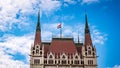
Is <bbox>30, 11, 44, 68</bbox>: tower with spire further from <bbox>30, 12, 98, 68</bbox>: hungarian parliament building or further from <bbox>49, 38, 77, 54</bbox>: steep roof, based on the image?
<bbox>49, 38, 77, 54</bbox>: steep roof

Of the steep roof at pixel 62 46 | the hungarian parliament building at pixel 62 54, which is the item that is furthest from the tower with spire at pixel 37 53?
the steep roof at pixel 62 46

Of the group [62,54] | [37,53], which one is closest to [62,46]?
[62,54]

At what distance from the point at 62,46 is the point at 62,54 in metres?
4.15

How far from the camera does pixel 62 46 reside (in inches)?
4181

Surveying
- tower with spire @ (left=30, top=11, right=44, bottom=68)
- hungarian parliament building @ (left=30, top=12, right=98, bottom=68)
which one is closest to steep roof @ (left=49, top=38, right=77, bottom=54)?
hungarian parliament building @ (left=30, top=12, right=98, bottom=68)

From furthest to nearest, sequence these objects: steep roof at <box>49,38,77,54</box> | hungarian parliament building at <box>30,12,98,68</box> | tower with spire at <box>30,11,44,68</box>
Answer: steep roof at <box>49,38,77,54</box> < hungarian parliament building at <box>30,12,98,68</box> < tower with spire at <box>30,11,44,68</box>

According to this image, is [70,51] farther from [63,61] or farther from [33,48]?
[33,48]

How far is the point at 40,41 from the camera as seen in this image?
105 m

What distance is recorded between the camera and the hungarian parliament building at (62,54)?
101 metres

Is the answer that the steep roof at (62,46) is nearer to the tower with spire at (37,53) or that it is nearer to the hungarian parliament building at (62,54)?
the hungarian parliament building at (62,54)

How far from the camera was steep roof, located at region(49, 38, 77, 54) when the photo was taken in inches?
4109

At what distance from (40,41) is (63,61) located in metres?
10.4

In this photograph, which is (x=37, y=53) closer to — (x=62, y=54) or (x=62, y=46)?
(x=62, y=54)

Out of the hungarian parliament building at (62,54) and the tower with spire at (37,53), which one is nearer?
the tower with spire at (37,53)
